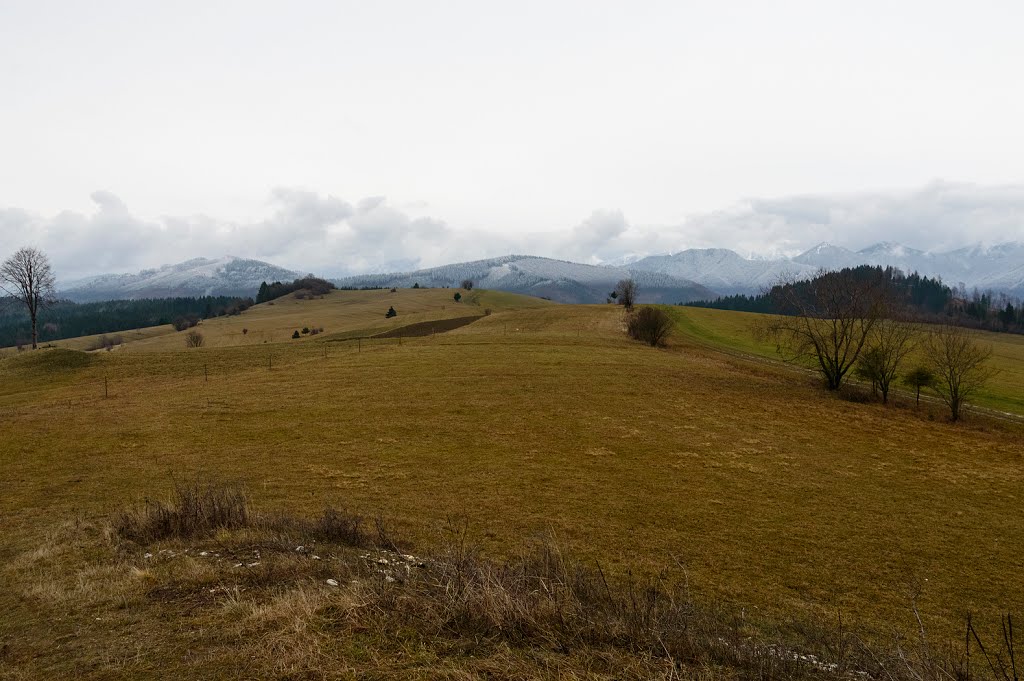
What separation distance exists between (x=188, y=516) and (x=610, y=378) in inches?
1355

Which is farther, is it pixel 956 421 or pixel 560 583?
pixel 956 421

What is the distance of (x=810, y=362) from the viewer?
63.6m

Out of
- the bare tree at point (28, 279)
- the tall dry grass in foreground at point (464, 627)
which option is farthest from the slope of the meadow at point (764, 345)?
the bare tree at point (28, 279)

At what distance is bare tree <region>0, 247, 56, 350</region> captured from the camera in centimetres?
5969

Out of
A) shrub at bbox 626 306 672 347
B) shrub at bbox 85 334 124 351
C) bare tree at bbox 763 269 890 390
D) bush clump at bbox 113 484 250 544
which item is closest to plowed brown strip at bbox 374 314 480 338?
shrub at bbox 626 306 672 347

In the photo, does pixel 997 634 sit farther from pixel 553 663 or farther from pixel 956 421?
pixel 956 421

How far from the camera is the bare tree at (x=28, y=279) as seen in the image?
2350 inches

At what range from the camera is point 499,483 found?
20.5 meters

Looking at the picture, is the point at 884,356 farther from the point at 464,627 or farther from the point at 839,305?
the point at 464,627

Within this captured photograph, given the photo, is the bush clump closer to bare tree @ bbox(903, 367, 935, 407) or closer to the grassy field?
the grassy field

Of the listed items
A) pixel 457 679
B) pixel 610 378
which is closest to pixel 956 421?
pixel 610 378

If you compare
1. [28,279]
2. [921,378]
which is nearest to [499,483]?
[921,378]

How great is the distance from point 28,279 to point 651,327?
3085 inches

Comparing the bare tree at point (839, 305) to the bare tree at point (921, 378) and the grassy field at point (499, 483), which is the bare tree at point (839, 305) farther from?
the grassy field at point (499, 483)
